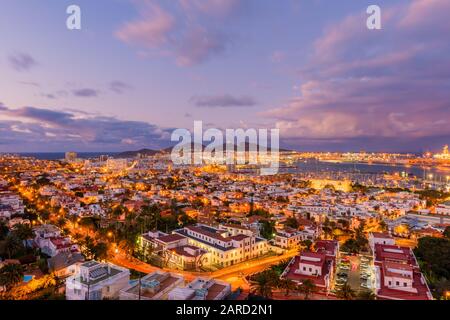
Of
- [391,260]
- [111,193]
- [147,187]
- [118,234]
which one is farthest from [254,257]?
[147,187]

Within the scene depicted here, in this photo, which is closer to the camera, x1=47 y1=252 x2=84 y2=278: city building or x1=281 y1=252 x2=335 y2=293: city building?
x1=281 y1=252 x2=335 y2=293: city building

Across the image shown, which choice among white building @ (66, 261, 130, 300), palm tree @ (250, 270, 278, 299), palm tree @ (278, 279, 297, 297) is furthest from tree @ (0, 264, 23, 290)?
palm tree @ (278, 279, 297, 297)

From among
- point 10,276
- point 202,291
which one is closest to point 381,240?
point 202,291

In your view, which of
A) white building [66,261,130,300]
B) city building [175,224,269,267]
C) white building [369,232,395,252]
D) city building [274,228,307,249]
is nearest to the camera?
white building [66,261,130,300]

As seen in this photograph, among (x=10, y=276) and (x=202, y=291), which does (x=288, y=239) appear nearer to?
(x=202, y=291)

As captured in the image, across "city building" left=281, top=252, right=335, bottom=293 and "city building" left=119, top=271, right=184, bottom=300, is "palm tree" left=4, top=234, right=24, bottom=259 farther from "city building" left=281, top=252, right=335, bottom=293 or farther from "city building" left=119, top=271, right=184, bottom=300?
"city building" left=281, top=252, right=335, bottom=293

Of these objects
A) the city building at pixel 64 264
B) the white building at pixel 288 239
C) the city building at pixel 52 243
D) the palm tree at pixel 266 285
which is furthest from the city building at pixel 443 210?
→ the city building at pixel 52 243
